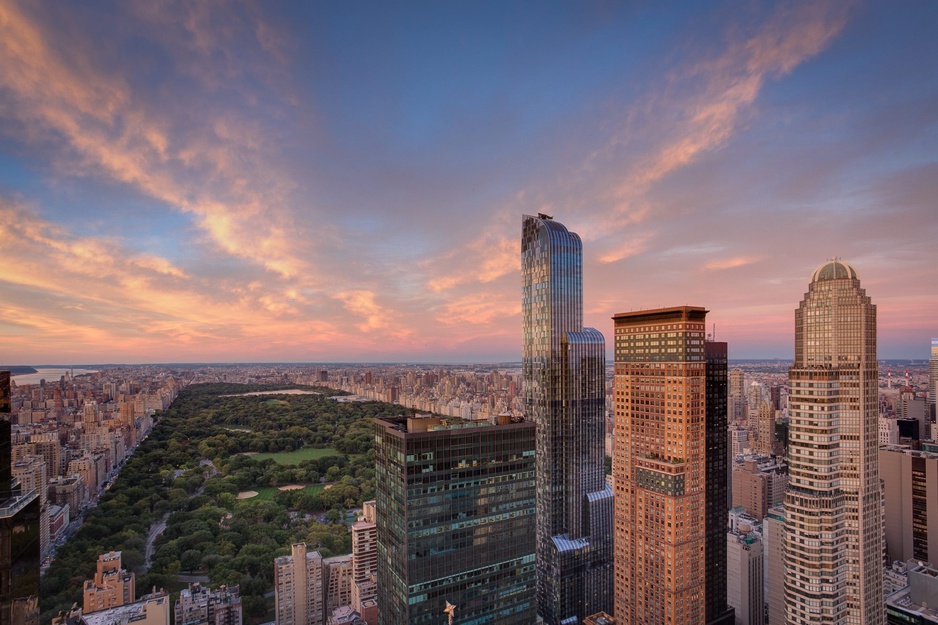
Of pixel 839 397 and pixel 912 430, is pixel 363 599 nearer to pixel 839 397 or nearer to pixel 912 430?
pixel 839 397

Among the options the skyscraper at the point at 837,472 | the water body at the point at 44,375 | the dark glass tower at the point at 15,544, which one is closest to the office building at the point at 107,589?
the water body at the point at 44,375

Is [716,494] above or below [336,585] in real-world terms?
above

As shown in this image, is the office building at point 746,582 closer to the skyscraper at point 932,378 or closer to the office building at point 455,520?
the office building at point 455,520

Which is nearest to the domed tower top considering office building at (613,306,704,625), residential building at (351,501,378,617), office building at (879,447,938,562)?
office building at (613,306,704,625)

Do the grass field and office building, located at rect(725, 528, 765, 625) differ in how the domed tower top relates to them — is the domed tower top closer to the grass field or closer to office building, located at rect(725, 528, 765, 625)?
office building, located at rect(725, 528, 765, 625)

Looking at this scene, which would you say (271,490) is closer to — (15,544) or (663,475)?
(663,475)

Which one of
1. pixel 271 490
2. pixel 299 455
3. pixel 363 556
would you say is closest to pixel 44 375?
pixel 271 490

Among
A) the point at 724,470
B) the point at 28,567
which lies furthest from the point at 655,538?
the point at 28,567
